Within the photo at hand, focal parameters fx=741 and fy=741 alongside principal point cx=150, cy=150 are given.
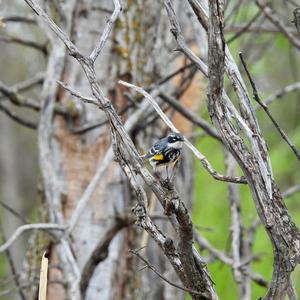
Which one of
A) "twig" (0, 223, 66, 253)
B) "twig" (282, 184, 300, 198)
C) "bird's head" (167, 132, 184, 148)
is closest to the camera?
"bird's head" (167, 132, 184, 148)

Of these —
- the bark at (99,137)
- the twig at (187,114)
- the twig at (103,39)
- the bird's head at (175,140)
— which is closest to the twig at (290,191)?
the twig at (187,114)

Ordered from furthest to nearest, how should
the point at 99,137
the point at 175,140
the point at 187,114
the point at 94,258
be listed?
the point at 99,137 < the point at 187,114 < the point at 94,258 < the point at 175,140

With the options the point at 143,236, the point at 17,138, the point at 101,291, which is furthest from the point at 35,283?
the point at 17,138

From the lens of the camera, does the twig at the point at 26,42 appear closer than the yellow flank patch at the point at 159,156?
No

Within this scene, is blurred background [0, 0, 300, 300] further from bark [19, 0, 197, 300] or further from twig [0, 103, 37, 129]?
bark [19, 0, 197, 300]

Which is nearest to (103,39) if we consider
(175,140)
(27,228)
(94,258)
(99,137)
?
(175,140)

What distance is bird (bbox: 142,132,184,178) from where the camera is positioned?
8.25 ft

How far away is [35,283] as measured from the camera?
3.83 m

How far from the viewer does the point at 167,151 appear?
262 centimetres

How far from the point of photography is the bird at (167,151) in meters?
2.52

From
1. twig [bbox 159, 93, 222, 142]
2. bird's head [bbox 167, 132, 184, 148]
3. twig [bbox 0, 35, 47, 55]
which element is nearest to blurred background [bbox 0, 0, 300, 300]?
twig [bbox 0, 35, 47, 55]

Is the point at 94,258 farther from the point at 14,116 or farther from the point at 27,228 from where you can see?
the point at 14,116

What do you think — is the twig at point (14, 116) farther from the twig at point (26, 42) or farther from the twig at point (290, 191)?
the twig at point (290, 191)

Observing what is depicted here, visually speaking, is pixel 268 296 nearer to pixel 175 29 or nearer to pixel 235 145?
pixel 235 145
